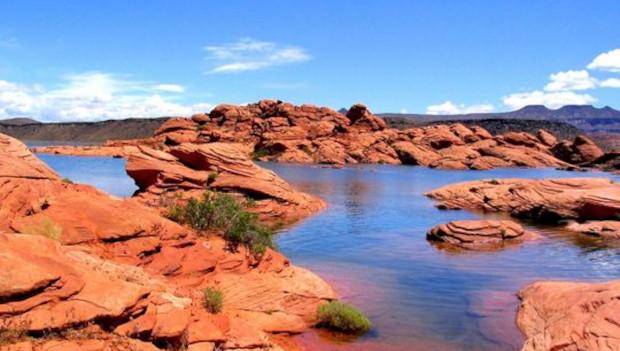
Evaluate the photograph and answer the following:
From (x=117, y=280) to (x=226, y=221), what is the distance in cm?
707

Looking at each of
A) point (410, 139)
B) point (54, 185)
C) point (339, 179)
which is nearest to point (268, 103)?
point (410, 139)

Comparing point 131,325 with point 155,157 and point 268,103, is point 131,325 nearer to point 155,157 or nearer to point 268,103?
point 155,157

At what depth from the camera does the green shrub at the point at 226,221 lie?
52.4 feet

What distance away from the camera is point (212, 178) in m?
31.8

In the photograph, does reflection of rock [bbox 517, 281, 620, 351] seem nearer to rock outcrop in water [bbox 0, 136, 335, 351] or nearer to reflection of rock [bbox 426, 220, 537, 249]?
rock outcrop in water [bbox 0, 136, 335, 351]

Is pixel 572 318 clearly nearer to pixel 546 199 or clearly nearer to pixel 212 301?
pixel 212 301

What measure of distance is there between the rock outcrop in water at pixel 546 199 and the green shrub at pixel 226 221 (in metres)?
19.8

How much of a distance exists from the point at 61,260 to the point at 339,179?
51.9 m

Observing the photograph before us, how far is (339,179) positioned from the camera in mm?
60625

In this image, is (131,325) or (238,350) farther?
(238,350)

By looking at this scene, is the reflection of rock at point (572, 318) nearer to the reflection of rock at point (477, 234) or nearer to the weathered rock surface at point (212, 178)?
the reflection of rock at point (477, 234)

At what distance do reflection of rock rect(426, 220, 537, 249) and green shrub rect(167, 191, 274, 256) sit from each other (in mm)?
11582

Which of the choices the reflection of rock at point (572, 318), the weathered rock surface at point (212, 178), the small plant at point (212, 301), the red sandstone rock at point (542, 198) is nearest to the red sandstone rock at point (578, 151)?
the red sandstone rock at point (542, 198)

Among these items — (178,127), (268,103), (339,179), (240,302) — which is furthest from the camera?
(268,103)
